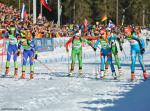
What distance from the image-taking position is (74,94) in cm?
1477

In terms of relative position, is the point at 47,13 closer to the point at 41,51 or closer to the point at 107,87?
the point at 41,51

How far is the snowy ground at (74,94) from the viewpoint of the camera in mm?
12188

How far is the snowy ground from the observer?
12188 millimetres

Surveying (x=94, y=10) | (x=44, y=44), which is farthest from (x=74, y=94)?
(x=94, y=10)

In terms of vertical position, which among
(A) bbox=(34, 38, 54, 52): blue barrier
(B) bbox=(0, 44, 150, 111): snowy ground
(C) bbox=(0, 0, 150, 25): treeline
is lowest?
(B) bbox=(0, 44, 150, 111): snowy ground

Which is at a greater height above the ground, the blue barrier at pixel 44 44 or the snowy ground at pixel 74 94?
the blue barrier at pixel 44 44

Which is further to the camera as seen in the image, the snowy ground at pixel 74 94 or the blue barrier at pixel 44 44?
the blue barrier at pixel 44 44

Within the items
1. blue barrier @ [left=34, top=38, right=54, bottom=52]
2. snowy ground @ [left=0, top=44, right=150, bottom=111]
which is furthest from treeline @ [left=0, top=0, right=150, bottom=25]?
snowy ground @ [left=0, top=44, right=150, bottom=111]

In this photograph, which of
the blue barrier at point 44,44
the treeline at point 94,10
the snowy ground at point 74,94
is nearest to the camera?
the snowy ground at point 74,94

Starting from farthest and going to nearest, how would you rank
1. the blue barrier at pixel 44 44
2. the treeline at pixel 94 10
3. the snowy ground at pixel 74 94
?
the treeline at pixel 94 10 → the blue barrier at pixel 44 44 → the snowy ground at pixel 74 94

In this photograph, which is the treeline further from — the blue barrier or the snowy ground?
the snowy ground

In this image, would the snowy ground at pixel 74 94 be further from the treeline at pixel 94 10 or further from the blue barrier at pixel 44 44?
the treeline at pixel 94 10

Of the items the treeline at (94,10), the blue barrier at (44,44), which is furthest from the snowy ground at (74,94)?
the treeline at (94,10)

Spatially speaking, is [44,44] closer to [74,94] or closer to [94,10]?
[74,94]
